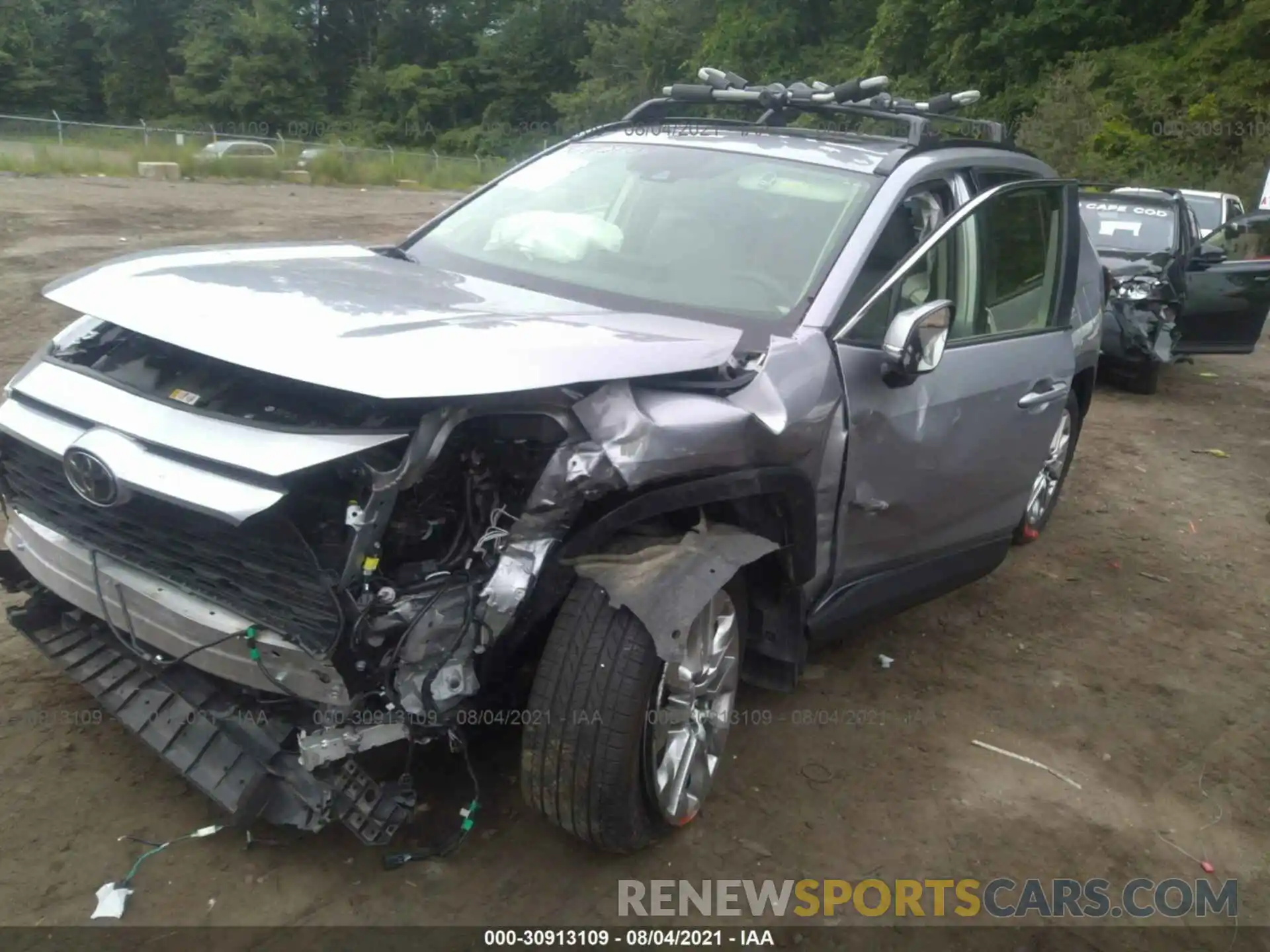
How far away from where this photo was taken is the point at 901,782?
337cm

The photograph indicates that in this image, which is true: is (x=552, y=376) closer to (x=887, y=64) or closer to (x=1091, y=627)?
(x=1091, y=627)

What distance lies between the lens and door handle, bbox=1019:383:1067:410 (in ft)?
12.8

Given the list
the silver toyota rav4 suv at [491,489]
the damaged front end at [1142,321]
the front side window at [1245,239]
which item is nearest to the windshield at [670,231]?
the silver toyota rav4 suv at [491,489]

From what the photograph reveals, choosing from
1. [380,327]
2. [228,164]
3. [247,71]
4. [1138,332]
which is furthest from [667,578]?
[247,71]

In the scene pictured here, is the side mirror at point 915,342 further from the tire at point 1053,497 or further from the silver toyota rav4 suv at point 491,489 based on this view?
the tire at point 1053,497

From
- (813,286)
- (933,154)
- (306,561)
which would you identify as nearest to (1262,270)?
(933,154)

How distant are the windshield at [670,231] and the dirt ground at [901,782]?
55.8 inches

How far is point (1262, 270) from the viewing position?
9.16 metres

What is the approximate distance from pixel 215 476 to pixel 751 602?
5.10 ft

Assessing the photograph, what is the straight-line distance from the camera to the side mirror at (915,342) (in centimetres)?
303

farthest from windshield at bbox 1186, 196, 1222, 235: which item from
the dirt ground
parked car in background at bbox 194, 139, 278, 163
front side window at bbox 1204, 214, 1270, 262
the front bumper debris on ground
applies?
parked car in background at bbox 194, 139, 278, 163

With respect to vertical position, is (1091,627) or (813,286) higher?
(813,286)

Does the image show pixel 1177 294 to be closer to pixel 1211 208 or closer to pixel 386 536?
pixel 1211 208

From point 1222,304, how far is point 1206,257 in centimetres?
48
